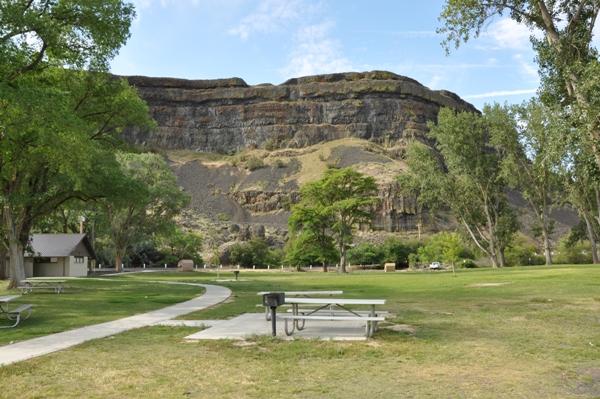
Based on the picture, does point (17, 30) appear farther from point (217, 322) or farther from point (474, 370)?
point (474, 370)

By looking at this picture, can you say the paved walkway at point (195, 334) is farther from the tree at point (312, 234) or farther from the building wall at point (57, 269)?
the building wall at point (57, 269)

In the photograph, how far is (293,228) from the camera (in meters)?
49.0

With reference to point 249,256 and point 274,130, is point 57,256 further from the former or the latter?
point 274,130

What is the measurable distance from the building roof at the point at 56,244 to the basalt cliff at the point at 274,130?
5258 cm

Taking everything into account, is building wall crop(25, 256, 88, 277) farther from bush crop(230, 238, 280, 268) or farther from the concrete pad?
the concrete pad

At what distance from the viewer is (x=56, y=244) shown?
1820 inches

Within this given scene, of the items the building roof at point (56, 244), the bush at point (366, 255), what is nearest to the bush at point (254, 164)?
the bush at point (366, 255)

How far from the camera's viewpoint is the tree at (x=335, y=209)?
47406 mm

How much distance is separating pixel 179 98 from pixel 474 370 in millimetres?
144021

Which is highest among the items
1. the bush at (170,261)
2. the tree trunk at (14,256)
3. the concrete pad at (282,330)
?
the tree trunk at (14,256)

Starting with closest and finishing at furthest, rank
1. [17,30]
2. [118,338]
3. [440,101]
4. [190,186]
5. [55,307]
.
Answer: [118,338] < [55,307] < [17,30] < [190,186] < [440,101]

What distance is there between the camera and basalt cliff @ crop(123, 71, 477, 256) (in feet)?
351

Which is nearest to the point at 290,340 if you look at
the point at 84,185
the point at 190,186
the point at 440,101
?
the point at 84,185

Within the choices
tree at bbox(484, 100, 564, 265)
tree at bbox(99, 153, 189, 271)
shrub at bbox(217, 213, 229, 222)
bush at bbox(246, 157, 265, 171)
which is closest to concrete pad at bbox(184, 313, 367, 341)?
tree at bbox(484, 100, 564, 265)
